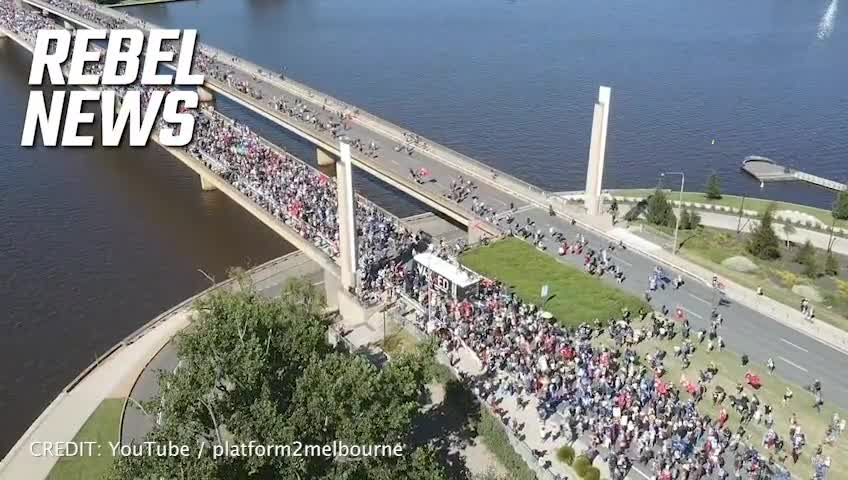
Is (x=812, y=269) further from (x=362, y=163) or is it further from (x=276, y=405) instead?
(x=276, y=405)

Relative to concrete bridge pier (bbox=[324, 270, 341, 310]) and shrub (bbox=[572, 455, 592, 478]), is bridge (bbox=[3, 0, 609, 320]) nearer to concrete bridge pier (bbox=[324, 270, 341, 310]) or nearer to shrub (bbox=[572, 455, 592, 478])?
concrete bridge pier (bbox=[324, 270, 341, 310])

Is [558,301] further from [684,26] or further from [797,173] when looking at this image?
[684,26]

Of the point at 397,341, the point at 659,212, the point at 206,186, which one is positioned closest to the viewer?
the point at 397,341

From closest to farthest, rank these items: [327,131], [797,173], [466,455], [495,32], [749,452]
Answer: [749,452] < [466,455] < [327,131] < [797,173] < [495,32]

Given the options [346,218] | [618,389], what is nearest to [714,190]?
[618,389]

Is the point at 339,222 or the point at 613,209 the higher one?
the point at 339,222

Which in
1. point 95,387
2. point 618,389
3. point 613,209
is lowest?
point 95,387

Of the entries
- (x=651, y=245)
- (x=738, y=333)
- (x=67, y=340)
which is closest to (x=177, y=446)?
(x=67, y=340)
